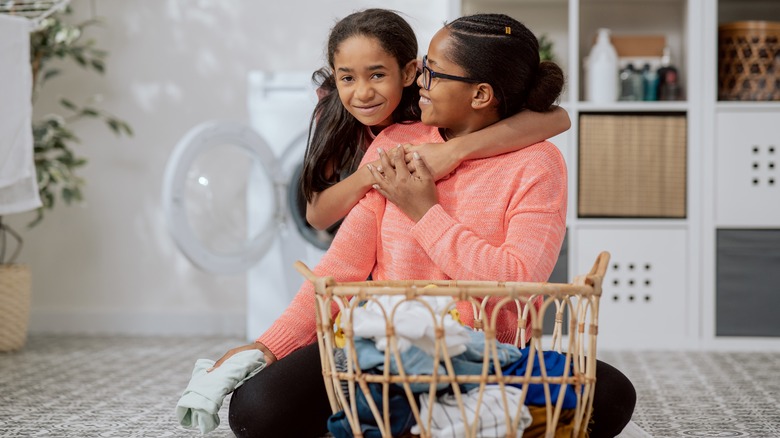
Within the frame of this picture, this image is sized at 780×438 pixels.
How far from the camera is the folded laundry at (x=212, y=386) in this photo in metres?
1.24

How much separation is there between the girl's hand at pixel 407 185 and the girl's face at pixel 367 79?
106mm

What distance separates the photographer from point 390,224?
54.8 inches

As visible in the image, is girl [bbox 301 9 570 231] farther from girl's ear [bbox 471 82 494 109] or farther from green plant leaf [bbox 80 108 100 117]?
green plant leaf [bbox 80 108 100 117]

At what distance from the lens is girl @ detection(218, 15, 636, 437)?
1.27 meters

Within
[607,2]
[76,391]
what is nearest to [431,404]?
[76,391]

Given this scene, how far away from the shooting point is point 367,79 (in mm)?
1433

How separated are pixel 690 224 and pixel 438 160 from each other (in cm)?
167

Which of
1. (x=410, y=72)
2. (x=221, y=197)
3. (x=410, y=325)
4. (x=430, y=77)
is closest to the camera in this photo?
(x=410, y=325)

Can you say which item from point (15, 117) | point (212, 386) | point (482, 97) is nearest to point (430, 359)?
point (212, 386)

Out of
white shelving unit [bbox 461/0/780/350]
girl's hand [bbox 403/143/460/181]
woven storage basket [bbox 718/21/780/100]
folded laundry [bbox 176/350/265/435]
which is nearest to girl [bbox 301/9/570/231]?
girl's hand [bbox 403/143/460/181]

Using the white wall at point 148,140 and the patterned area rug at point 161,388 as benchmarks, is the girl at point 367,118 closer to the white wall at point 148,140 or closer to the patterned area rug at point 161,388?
the patterned area rug at point 161,388

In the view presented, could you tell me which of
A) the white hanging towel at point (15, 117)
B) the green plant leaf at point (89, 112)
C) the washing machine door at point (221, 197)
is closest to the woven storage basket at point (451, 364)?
the white hanging towel at point (15, 117)

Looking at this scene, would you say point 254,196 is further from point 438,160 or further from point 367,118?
point 438,160

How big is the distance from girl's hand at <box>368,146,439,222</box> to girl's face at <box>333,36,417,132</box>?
0.11 meters
